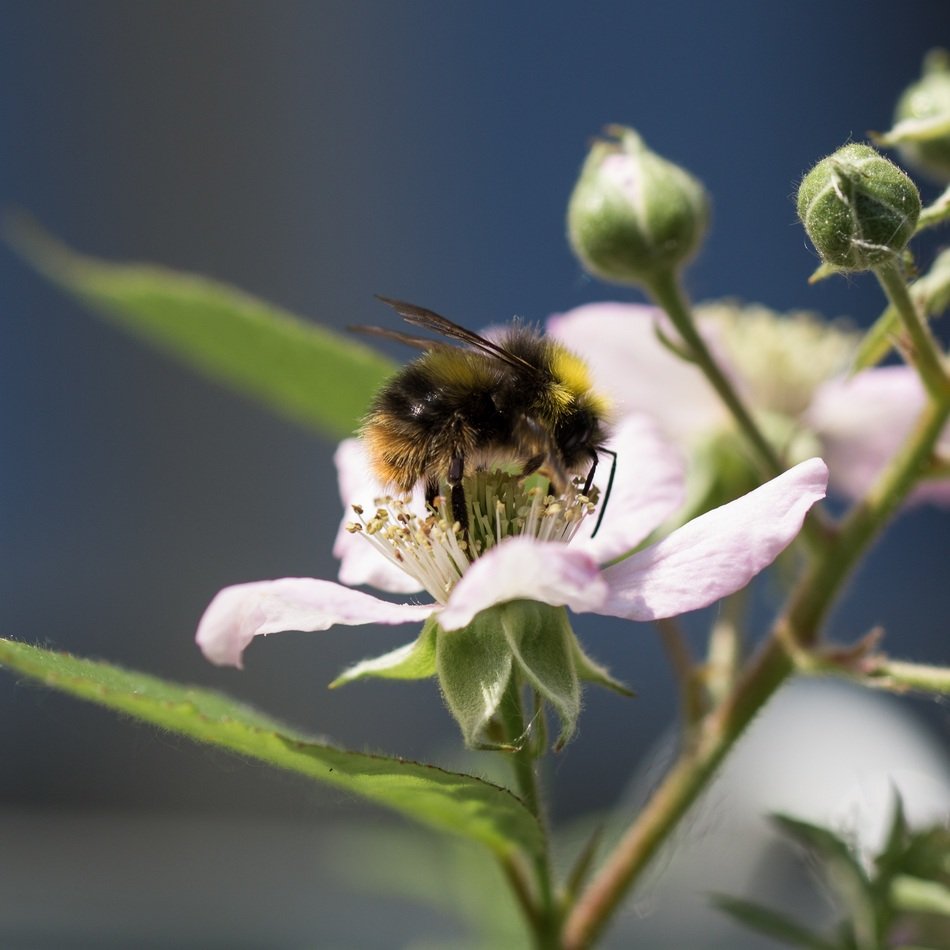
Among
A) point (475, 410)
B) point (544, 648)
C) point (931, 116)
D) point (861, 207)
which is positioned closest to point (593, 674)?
point (544, 648)

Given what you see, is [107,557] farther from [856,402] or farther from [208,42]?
[856,402]

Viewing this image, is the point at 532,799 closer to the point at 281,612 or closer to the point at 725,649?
the point at 281,612

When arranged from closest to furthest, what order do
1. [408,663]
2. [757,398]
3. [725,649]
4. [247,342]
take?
1. [408,663]
2. [725,649]
3. [247,342]
4. [757,398]

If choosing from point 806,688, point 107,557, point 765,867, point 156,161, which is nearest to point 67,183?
point 156,161

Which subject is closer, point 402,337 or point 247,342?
point 402,337

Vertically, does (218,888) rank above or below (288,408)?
below

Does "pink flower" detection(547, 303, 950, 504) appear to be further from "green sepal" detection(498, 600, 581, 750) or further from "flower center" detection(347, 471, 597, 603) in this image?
"green sepal" detection(498, 600, 581, 750)

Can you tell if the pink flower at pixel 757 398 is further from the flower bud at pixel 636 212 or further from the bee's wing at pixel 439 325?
the bee's wing at pixel 439 325

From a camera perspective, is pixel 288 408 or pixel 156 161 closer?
pixel 288 408
